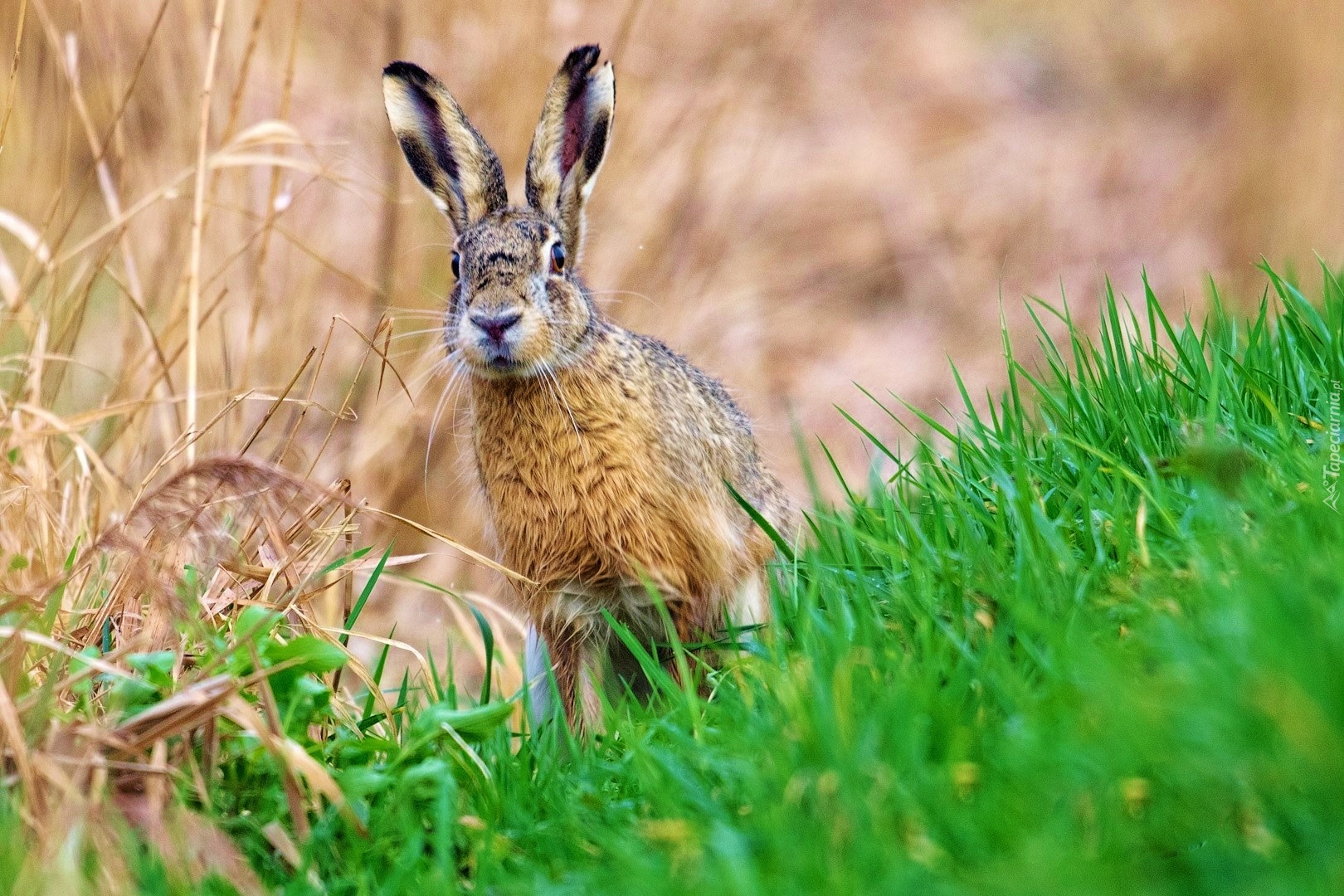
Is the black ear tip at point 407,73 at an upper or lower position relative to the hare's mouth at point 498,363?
upper

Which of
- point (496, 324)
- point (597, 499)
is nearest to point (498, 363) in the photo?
point (496, 324)

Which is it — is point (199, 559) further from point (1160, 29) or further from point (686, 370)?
point (1160, 29)

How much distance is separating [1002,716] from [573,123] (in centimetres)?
278

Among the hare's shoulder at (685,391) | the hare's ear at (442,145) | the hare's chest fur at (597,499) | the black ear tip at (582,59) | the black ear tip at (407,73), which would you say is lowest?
the hare's chest fur at (597,499)

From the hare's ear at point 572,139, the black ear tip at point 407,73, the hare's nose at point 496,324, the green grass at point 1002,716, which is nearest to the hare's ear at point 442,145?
the black ear tip at point 407,73

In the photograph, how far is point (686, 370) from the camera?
4.90 m

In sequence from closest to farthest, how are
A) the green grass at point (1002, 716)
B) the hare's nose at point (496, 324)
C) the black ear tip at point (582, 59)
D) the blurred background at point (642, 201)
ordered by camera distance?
1. the green grass at point (1002, 716)
2. the hare's nose at point (496, 324)
3. the black ear tip at point (582, 59)
4. the blurred background at point (642, 201)

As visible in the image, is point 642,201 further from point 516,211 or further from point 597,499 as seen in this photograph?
point 597,499

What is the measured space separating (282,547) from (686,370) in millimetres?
1976

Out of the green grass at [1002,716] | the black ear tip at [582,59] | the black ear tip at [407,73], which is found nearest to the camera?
the green grass at [1002,716]

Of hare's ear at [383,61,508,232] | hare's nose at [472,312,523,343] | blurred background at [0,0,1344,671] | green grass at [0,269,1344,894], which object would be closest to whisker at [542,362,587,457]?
hare's nose at [472,312,523,343]

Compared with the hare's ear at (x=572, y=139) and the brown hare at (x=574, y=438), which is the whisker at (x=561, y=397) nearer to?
the brown hare at (x=574, y=438)

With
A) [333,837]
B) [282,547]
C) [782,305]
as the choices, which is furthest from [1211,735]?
[782,305]

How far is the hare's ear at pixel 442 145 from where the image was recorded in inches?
182
